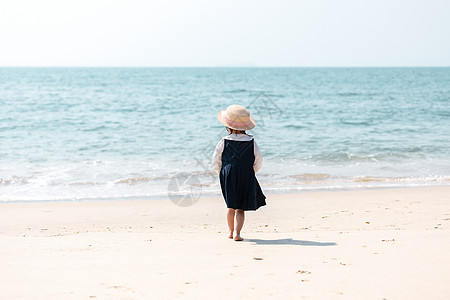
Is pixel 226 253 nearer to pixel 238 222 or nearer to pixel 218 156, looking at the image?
pixel 238 222

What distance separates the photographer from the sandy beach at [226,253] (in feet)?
11.3

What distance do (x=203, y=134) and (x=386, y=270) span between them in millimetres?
13622

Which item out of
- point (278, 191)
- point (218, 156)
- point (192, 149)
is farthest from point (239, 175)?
point (192, 149)

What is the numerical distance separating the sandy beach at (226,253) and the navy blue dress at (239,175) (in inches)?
18.9

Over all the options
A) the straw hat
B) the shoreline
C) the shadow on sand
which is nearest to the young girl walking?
the straw hat

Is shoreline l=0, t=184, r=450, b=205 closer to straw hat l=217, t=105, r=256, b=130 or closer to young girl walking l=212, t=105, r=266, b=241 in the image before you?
young girl walking l=212, t=105, r=266, b=241

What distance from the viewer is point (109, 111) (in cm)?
2494

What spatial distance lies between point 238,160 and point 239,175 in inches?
6.6

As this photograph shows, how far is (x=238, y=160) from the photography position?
4.98m

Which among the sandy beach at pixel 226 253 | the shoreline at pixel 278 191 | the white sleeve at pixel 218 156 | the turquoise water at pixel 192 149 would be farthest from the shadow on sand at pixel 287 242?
the turquoise water at pixel 192 149

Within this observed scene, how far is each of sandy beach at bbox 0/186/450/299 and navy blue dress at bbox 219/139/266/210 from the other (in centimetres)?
48

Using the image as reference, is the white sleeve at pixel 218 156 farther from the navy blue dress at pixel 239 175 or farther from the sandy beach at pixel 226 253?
the sandy beach at pixel 226 253

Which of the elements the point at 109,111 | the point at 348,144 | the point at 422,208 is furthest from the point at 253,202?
the point at 109,111

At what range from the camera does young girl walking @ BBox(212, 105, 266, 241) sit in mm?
4969
